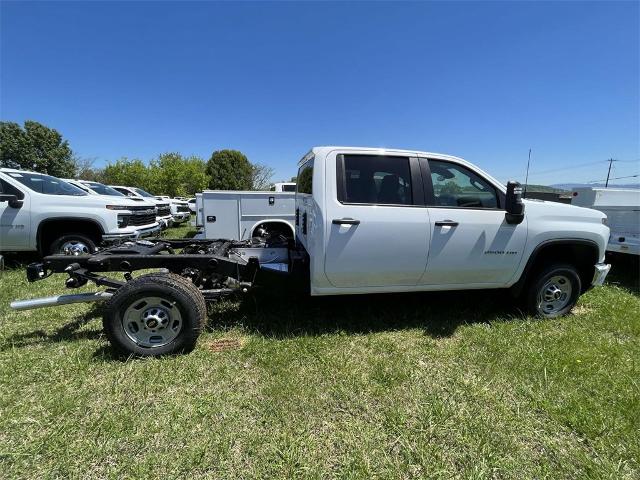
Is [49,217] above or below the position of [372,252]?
above

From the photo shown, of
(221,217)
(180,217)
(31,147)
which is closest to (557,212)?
(221,217)

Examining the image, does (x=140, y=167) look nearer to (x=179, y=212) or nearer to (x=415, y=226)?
(x=179, y=212)

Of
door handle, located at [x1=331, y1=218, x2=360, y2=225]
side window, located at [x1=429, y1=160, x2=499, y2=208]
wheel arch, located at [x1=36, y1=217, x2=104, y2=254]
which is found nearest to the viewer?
door handle, located at [x1=331, y1=218, x2=360, y2=225]

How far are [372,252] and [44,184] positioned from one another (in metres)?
6.65

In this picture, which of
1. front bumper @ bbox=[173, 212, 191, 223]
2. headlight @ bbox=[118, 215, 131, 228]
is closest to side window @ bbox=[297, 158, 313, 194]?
headlight @ bbox=[118, 215, 131, 228]

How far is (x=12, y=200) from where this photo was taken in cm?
561

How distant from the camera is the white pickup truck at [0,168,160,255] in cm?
571

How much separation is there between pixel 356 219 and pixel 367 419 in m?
1.75

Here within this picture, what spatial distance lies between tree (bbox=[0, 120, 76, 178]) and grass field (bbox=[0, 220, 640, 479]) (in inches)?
2067

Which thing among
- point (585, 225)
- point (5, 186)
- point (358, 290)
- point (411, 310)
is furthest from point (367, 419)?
point (5, 186)

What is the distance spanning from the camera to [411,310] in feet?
14.0

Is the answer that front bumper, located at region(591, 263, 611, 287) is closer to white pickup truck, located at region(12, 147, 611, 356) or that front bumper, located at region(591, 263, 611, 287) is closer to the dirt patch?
white pickup truck, located at region(12, 147, 611, 356)

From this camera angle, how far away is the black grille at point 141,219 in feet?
22.2

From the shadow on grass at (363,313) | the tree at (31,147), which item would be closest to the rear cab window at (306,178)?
the shadow on grass at (363,313)
